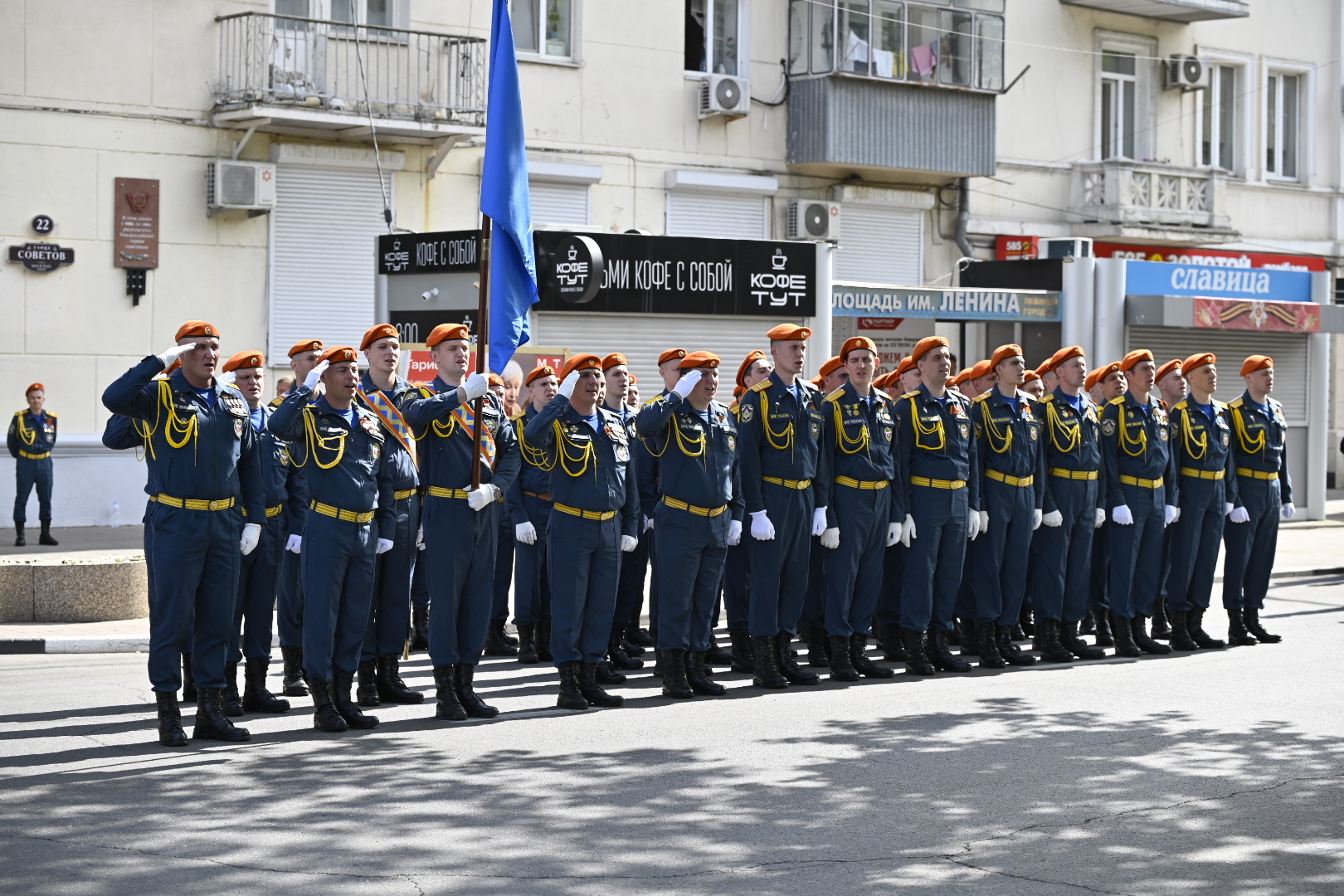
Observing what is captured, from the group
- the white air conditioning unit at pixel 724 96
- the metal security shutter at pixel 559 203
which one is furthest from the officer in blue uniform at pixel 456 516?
the white air conditioning unit at pixel 724 96

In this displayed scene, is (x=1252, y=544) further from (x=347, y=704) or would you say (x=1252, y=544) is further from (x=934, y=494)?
(x=347, y=704)

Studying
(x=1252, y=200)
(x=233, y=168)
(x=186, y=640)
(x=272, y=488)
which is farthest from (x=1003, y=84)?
(x=186, y=640)

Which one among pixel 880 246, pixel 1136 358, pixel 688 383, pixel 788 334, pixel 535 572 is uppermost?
pixel 880 246

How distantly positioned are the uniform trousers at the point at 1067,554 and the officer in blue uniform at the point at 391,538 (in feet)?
15.3

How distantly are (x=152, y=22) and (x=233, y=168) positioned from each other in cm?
195

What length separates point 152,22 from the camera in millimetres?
20922

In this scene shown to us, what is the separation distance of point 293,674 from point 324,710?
5.10 ft

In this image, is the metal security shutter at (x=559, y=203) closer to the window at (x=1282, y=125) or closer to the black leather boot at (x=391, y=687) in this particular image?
the window at (x=1282, y=125)

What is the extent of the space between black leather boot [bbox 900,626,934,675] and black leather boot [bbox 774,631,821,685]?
2.31 feet

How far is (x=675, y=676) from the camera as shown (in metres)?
10.5

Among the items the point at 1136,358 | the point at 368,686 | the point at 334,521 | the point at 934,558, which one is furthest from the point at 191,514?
the point at 1136,358

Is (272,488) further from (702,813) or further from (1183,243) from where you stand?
(1183,243)

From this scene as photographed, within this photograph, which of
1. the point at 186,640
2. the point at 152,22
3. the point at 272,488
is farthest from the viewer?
the point at 152,22

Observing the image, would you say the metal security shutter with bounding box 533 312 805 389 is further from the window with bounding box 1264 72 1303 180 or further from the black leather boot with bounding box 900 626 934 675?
the window with bounding box 1264 72 1303 180
